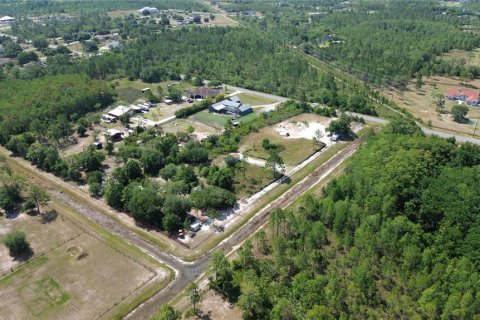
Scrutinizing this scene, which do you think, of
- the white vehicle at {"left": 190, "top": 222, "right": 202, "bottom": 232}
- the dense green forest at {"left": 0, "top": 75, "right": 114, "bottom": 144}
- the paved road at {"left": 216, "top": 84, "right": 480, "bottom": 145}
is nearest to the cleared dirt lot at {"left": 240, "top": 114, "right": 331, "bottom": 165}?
the paved road at {"left": 216, "top": 84, "right": 480, "bottom": 145}

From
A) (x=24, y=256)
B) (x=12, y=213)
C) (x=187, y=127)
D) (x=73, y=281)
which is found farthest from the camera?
(x=187, y=127)

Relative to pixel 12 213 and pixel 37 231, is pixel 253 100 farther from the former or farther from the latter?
pixel 37 231

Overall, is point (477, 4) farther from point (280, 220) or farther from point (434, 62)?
point (280, 220)

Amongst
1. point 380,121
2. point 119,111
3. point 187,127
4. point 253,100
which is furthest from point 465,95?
point 119,111

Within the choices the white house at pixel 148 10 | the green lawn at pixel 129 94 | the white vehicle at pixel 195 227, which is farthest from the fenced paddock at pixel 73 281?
the white house at pixel 148 10

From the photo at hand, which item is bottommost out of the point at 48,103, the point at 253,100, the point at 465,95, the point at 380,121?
the point at 253,100

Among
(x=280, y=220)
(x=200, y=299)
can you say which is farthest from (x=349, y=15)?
(x=200, y=299)
